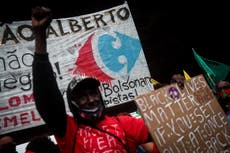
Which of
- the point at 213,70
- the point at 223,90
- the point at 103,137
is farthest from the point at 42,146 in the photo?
the point at 213,70

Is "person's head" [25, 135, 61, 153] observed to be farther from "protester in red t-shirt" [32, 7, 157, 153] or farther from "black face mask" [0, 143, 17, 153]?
"protester in red t-shirt" [32, 7, 157, 153]

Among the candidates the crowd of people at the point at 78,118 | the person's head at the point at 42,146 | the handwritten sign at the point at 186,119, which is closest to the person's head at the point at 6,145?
the person's head at the point at 42,146

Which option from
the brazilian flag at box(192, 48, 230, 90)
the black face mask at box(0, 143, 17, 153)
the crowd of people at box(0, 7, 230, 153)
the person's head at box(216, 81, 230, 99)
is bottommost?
the person's head at box(216, 81, 230, 99)

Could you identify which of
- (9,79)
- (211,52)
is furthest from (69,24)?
(211,52)

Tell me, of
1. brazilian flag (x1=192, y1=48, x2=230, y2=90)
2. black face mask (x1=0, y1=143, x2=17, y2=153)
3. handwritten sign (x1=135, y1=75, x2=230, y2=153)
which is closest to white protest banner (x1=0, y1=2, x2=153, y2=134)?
black face mask (x1=0, y1=143, x2=17, y2=153)

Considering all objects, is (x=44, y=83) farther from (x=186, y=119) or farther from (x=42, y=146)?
(x=42, y=146)

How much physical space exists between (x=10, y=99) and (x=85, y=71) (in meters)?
1.09

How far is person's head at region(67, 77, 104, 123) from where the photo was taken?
2.00m

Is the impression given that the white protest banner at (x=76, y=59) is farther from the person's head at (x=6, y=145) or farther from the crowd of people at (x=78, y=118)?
the crowd of people at (x=78, y=118)

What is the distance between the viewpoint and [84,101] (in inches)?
79.7

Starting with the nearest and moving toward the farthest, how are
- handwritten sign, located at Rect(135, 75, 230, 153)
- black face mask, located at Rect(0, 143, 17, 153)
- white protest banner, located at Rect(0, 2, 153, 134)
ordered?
1. handwritten sign, located at Rect(135, 75, 230, 153)
2. black face mask, located at Rect(0, 143, 17, 153)
3. white protest banner, located at Rect(0, 2, 153, 134)

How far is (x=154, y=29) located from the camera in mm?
6344

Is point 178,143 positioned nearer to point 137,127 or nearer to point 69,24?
point 137,127

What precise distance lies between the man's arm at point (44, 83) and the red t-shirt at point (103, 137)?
0.07 meters
